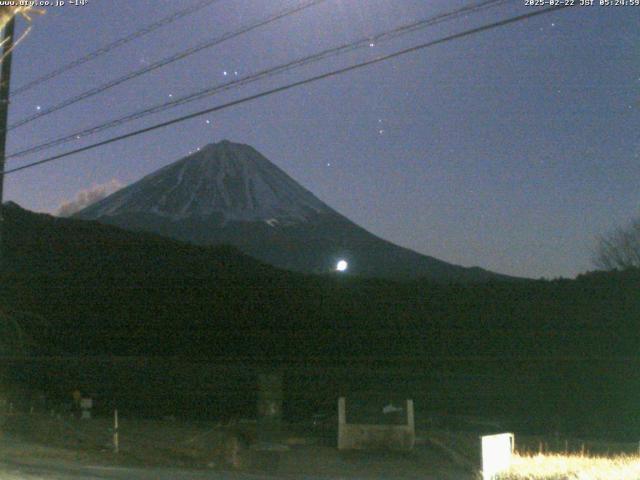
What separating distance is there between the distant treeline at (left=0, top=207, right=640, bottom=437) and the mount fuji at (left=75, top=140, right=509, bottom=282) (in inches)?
1081

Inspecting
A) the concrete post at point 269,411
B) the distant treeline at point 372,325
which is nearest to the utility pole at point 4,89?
the concrete post at point 269,411

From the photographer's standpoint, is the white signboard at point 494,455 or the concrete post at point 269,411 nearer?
the white signboard at point 494,455

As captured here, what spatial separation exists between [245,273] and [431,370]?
36.5 ft

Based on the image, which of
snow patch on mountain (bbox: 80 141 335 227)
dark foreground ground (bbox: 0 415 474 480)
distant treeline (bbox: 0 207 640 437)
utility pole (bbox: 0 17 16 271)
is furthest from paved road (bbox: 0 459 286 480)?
snow patch on mountain (bbox: 80 141 335 227)

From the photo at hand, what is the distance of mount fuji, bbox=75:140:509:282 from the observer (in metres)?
70.1

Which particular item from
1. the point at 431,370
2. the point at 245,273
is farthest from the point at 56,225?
the point at 431,370

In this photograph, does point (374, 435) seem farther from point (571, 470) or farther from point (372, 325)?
point (372, 325)

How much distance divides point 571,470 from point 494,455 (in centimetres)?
88

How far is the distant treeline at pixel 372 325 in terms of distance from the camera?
25.5 meters

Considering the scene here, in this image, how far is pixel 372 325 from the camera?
31312 mm

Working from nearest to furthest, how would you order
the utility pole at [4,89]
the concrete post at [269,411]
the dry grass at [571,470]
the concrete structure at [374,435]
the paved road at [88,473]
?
the dry grass at [571,470] < the paved road at [88,473] < the utility pole at [4,89] < the concrete structure at [374,435] < the concrete post at [269,411]

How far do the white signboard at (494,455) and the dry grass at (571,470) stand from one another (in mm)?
116

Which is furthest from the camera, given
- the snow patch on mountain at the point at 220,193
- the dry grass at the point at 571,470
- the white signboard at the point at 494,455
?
the snow patch on mountain at the point at 220,193

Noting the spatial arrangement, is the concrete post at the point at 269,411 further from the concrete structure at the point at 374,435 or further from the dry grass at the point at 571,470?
the dry grass at the point at 571,470
